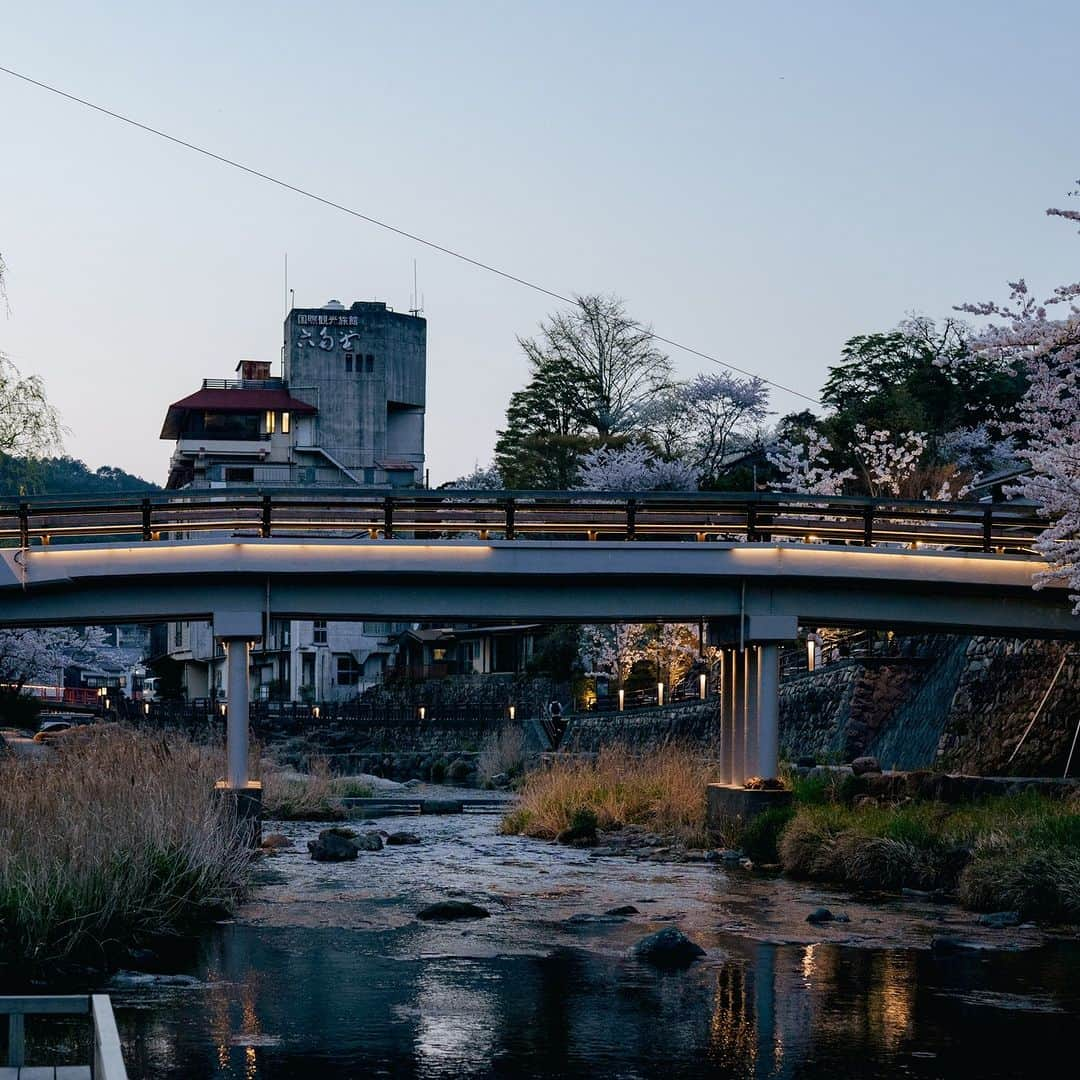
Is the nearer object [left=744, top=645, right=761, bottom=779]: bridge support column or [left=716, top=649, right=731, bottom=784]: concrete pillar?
[left=744, top=645, right=761, bottom=779]: bridge support column

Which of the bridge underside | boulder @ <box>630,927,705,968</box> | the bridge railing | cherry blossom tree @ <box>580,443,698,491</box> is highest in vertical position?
cherry blossom tree @ <box>580,443,698,491</box>

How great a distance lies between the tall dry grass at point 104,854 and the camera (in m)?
16.8

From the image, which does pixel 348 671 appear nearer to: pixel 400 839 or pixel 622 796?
pixel 400 839

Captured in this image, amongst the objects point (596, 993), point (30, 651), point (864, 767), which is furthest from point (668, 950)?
point (30, 651)

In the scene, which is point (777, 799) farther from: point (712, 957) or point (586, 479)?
point (586, 479)

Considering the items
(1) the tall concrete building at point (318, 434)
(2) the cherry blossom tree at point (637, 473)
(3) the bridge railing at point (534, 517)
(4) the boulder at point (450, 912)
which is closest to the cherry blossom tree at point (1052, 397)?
(3) the bridge railing at point (534, 517)

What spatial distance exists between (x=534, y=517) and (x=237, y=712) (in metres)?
6.30

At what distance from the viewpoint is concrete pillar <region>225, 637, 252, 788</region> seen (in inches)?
1093

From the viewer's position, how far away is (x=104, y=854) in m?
17.9

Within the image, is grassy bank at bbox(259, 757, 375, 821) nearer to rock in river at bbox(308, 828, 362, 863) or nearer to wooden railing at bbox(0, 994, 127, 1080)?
rock in river at bbox(308, 828, 362, 863)

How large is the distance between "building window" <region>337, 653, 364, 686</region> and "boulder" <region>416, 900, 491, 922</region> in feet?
246

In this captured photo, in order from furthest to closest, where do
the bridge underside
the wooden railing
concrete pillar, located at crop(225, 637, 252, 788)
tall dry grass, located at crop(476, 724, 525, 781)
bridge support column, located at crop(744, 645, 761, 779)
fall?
tall dry grass, located at crop(476, 724, 525, 781)
bridge support column, located at crop(744, 645, 761, 779)
the bridge underside
concrete pillar, located at crop(225, 637, 252, 788)
the wooden railing

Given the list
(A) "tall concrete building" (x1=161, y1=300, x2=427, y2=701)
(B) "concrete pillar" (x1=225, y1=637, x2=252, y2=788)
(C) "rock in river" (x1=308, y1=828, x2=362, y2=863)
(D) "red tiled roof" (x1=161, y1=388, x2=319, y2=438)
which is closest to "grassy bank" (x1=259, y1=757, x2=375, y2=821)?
(C) "rock in river" (x1=308, y1=828, x2=362, y2=863)

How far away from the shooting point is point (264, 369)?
10544cm
